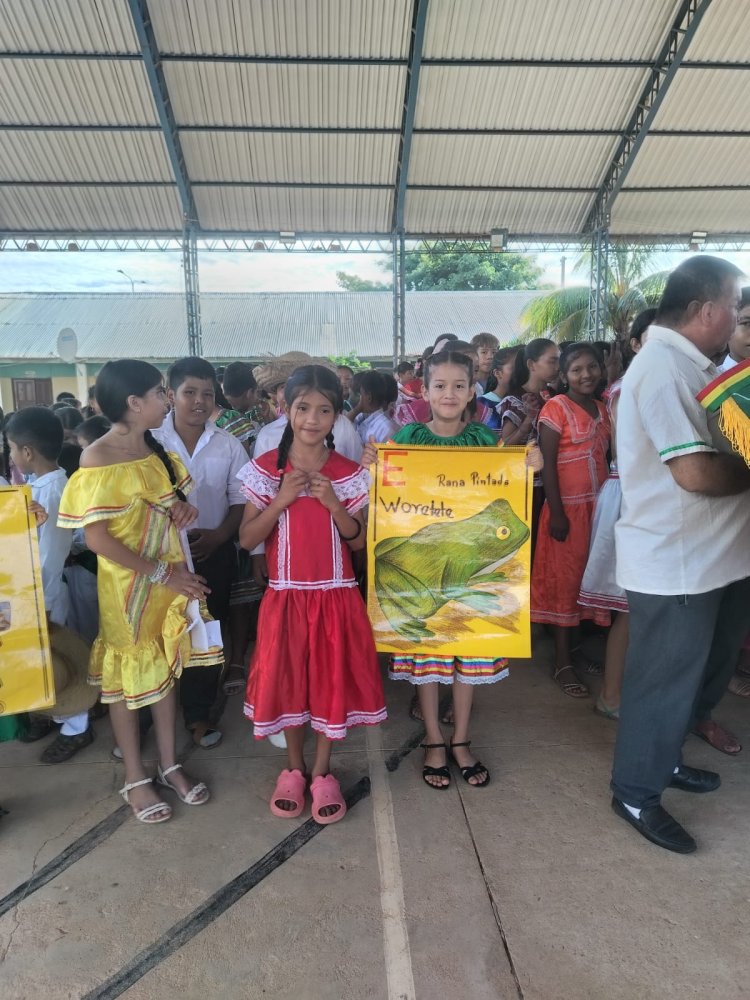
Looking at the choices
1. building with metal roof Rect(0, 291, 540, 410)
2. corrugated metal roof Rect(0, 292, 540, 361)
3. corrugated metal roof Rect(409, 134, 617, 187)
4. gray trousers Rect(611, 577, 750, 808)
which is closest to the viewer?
gray trousers Rect(611, 577, 750, 808)

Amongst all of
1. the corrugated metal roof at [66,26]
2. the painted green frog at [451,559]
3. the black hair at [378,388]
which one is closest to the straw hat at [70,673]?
the painted green frog at [451,559]

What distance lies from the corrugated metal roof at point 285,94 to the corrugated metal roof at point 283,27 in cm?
21

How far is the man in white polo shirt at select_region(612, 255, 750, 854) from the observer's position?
206 centimetres

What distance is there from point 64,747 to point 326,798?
4.19 ft

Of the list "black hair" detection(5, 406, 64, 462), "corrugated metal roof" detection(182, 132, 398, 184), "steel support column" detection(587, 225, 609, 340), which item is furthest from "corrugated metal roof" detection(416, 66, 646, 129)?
"black hair" detection(5, 406, 64, 462)

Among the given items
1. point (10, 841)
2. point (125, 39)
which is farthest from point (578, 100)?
point (10, 841)

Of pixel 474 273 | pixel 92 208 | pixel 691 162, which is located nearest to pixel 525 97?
pixel 691 162

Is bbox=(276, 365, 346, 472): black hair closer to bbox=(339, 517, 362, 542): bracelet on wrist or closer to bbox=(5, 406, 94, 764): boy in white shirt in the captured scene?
bbox=(339, 517, 362, 542): bracelet on wrist

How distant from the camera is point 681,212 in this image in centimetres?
1160

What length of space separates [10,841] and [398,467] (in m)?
1.93

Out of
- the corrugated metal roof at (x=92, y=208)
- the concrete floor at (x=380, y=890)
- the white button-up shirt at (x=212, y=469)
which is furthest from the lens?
the corrugated metal roof at (x=92, y=208)

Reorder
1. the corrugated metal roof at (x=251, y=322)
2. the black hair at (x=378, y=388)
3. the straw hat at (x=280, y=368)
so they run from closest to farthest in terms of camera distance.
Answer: the straw hat at (x=280, y=368)
the black hair at (x=378, y=388)
the corrugated metal roof at (x=251, y=322)

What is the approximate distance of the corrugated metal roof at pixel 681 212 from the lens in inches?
442

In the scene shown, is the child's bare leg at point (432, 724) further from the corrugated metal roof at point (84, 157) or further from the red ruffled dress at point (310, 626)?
the corrugated metal roof at point (84, 157)
